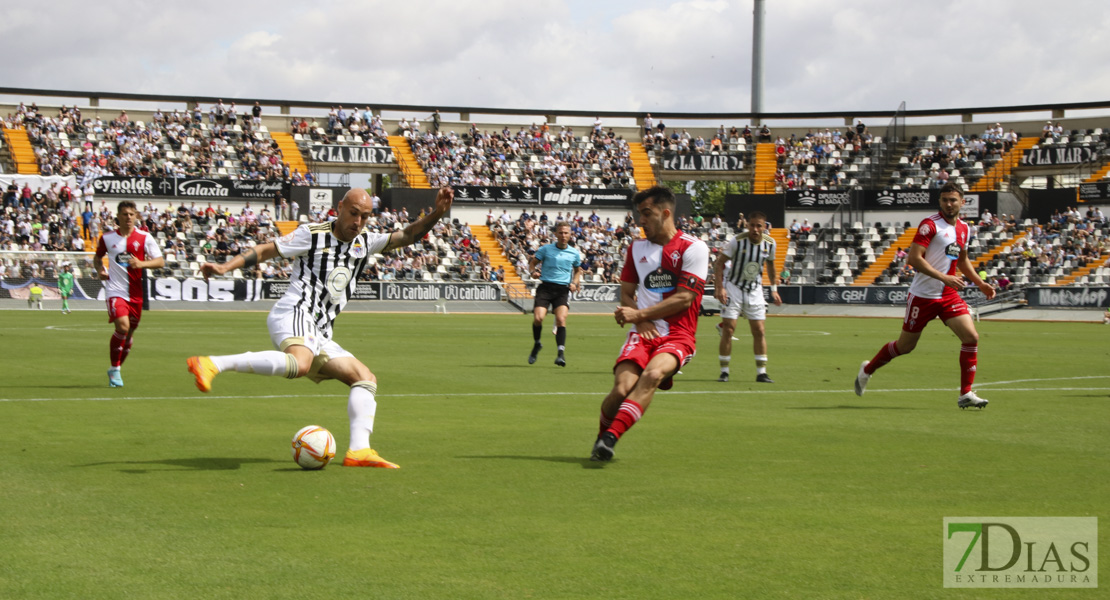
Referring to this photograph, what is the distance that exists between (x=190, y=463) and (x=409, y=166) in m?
52.6

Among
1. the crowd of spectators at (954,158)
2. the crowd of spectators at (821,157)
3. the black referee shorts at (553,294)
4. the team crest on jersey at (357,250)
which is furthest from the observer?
the crowd of spectators at (821,157)

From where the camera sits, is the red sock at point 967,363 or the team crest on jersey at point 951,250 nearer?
the red sock at point 967,363

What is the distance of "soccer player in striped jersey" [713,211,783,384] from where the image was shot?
1523 cm

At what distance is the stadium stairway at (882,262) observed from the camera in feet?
165

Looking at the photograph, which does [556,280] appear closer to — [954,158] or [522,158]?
[522,158]

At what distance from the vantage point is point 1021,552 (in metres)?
4.99

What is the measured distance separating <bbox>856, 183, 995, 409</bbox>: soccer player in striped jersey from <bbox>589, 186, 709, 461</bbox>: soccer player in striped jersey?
457 cm

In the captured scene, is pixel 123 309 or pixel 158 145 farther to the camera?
pixel 158 145

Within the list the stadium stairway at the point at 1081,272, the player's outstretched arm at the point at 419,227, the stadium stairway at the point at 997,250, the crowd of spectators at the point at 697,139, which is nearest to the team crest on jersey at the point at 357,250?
the player's outstretched arm at the point at 419,227

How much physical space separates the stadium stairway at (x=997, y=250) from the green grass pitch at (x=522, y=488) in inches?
1457

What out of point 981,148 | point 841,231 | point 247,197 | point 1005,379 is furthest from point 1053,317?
point 247,197

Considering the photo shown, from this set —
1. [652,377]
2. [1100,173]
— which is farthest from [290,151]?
[652,377]

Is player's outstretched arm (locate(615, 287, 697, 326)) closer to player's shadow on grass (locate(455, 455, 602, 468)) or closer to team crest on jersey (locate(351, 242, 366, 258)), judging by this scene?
player's shadow on grass (locate(455, 455, 602, 468))

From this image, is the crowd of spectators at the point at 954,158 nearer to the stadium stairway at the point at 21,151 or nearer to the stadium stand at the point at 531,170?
the stadium stand at the point at 531,170
